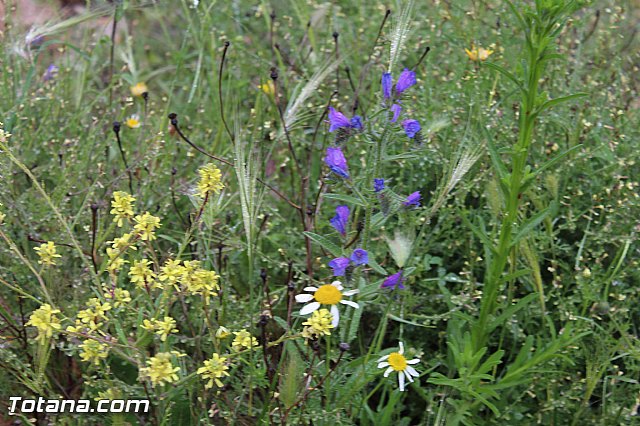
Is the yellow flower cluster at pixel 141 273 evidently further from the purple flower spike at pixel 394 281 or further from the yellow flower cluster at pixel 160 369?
the purple flower spike at pixel 394 281

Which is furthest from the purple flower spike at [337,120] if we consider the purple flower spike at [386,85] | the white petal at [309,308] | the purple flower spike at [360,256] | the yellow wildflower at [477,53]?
the yellow wildflower at [477,53]

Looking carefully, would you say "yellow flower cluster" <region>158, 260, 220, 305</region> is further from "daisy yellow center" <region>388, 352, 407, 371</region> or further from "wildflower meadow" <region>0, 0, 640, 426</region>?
"daisy yellow center" <region>388, 352, 407, 371</region>

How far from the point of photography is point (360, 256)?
158 centimetres

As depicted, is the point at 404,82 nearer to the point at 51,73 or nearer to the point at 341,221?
the point at 341,221

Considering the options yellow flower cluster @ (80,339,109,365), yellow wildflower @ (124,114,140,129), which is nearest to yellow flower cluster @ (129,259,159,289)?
yellow flower cluster @ (80,339,109,365)

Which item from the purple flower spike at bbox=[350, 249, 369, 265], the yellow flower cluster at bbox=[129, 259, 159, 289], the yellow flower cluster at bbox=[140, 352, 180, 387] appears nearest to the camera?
the yellow flower cluster at bbox=[140, 352, 180, 387]

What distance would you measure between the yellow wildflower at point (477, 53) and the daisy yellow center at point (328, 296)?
988 millimetres

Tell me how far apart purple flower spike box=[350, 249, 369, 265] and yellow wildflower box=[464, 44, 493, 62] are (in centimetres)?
92

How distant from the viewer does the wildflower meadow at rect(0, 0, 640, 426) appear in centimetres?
157

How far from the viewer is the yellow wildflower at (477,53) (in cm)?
226

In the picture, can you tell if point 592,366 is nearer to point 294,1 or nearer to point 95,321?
point 95,321

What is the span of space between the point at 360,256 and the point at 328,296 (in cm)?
10

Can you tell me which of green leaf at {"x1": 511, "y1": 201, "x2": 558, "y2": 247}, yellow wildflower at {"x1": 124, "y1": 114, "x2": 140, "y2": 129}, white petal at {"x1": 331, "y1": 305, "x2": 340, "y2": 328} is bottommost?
white petal at {"x1": 331, "y1": 305, "x2": 340, "y2": 328}

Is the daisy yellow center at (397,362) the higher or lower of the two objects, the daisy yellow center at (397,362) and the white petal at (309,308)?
the lower
